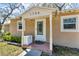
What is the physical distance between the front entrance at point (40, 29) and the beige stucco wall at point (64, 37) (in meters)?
0.49

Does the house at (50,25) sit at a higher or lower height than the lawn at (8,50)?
higher

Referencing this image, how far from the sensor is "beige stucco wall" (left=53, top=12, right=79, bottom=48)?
4.84 meters

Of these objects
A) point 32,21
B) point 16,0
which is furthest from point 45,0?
point 32,21

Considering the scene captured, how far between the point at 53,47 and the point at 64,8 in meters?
1.43

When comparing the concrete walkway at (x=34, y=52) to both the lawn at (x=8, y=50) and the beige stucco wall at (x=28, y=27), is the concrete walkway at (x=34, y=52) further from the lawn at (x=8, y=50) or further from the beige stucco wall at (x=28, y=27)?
the beige stucco wall at (x=28, y=27)

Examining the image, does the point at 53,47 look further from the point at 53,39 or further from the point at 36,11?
the point at 36,11

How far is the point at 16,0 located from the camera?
164 inches

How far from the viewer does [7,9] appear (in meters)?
4.54

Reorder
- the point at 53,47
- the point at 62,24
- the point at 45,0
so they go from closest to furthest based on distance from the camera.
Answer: the point at 45,0, the point at 53,47, the point at 62,24

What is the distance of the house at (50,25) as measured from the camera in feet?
16.0

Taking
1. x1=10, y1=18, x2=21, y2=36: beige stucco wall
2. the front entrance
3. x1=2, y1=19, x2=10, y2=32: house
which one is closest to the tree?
x1=2, y1=19, x2=10, y2=32: house

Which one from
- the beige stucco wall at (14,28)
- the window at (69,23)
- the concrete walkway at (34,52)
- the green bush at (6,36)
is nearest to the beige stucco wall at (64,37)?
the window at (69,23)

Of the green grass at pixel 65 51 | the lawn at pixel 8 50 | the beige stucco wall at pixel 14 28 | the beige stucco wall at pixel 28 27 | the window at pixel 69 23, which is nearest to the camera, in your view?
the lawn at pixel 8 50

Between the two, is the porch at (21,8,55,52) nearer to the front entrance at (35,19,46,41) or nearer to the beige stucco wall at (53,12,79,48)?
the front entrance at (35,19,46,41)
